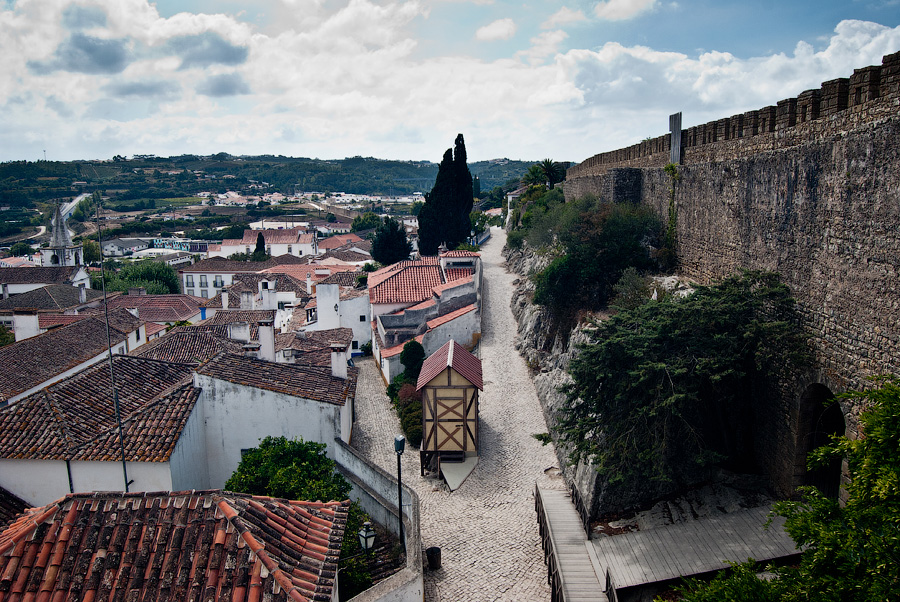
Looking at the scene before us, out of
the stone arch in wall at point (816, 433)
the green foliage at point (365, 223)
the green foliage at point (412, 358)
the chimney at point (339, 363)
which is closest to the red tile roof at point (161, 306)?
the green foliage at point (412, 358)

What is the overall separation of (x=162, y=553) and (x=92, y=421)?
713 cm

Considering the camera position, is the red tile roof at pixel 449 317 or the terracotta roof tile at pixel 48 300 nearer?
the red tile roof at pixel 449 317

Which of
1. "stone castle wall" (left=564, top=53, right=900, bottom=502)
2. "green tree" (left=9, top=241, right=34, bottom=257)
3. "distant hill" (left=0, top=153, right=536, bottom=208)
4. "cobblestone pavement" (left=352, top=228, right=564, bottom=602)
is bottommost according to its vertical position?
"cobblestone pavement" (left=352, top=228, right=564, bottom=602)

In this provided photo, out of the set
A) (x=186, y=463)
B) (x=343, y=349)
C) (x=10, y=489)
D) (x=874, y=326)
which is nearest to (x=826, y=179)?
(x=874, y=326)

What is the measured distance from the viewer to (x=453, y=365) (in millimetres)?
15664

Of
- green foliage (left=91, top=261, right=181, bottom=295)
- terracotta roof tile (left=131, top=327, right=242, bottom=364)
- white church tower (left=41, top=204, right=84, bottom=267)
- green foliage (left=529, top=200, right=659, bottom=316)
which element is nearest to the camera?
green foliage (left=529, top=200, right=659, bottom=316)

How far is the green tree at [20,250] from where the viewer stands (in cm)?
7469

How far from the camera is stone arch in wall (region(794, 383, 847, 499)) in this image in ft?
33.8

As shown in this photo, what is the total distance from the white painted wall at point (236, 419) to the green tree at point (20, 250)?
3040 inches

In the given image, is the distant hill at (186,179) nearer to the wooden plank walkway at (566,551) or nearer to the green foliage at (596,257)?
the green foliage at (596,257)

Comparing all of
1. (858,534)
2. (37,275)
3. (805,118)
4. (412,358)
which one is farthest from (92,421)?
(37,275)

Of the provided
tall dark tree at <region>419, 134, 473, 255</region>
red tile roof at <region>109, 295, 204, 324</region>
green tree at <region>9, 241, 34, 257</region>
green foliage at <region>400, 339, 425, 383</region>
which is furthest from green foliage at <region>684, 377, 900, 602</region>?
green tree at <region>9, 241, 34, 257</region>

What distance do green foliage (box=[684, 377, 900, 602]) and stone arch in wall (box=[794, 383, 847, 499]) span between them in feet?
11.1

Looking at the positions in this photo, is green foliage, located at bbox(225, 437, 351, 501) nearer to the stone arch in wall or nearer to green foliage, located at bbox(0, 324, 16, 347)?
the stone arch in wall
